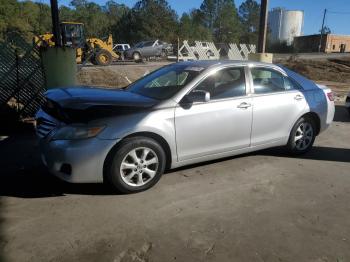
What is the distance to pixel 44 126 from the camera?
443 centimetres

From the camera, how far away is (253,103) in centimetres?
511

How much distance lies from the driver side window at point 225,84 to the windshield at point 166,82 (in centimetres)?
19

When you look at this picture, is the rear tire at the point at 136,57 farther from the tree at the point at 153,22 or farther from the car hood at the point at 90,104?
the tree at the point at 153,22

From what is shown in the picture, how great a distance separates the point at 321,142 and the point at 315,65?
2025 cm

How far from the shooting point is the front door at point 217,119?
454 centimetres

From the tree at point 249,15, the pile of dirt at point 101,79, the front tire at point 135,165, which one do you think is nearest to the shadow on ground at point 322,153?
the front tire at point 135,165

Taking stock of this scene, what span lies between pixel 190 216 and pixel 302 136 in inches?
112

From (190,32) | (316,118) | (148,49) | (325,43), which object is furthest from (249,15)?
(316,118)

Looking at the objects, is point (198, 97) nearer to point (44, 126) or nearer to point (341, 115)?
point (44, 126)

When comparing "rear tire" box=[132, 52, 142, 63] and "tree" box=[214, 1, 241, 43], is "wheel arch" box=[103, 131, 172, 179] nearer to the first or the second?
"rear tire" box=[132, 52, 142, 63]

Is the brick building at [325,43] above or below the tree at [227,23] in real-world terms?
below

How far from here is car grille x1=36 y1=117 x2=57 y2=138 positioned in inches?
167

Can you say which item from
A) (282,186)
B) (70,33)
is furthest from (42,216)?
(70,33)

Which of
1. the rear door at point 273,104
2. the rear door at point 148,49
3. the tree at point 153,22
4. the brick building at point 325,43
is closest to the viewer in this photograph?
the rear door at point 273,104
